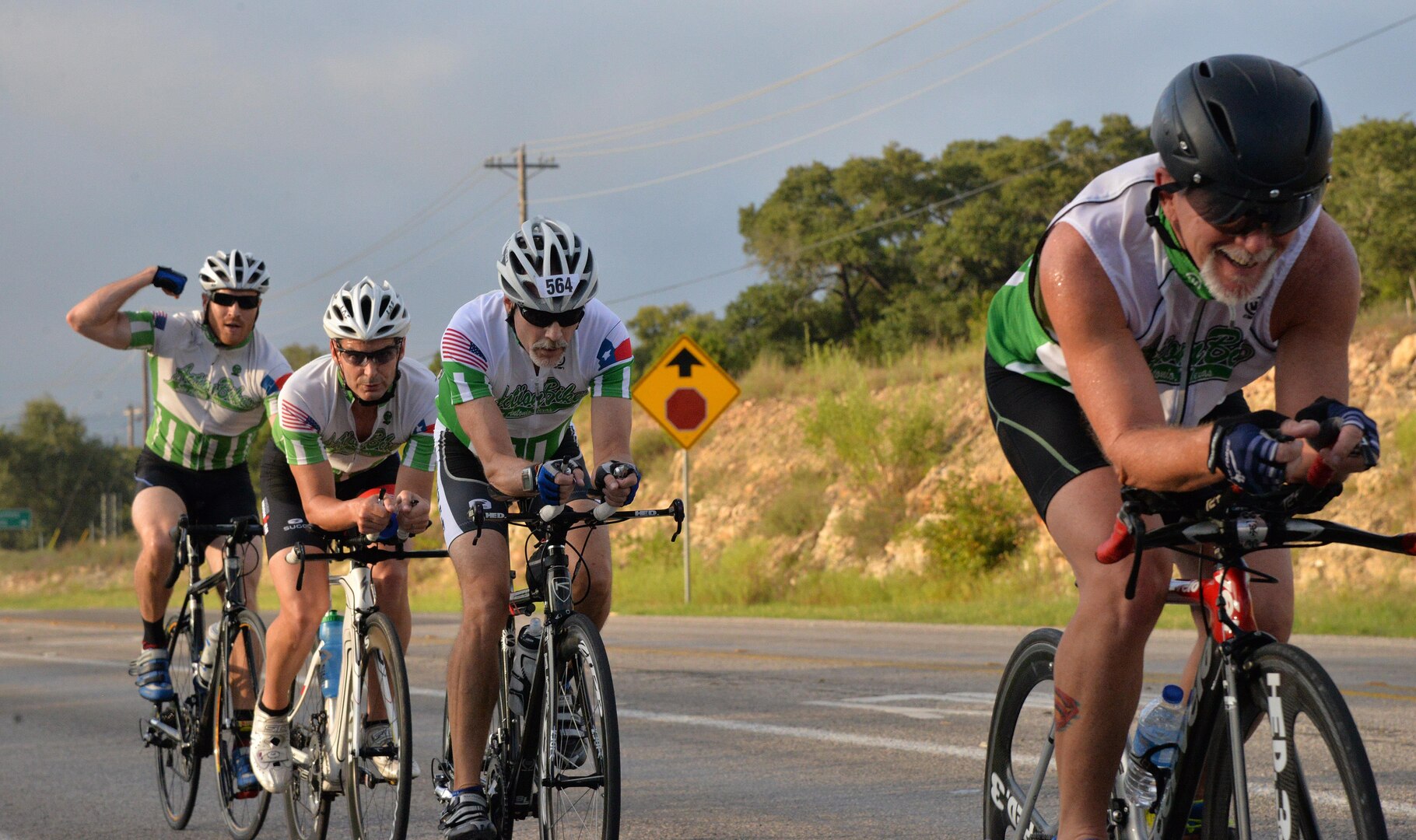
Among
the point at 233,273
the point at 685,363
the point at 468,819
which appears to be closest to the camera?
the point at 468,819

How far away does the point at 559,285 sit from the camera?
509 cm

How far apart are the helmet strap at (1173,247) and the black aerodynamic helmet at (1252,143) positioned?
0.51 feet

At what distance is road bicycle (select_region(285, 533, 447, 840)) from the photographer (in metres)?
5.58

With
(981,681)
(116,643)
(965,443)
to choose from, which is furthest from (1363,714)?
(965,443)

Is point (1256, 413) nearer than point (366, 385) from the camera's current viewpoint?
Yes

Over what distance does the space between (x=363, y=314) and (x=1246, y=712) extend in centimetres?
389

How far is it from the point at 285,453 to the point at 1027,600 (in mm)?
14925

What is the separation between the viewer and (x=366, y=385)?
243 inches

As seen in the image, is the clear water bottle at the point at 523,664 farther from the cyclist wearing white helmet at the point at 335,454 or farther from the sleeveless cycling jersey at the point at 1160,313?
the sleeveless cycling jersey at the point at 1160,313

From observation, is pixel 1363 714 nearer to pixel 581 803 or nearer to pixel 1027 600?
pixel 581 803

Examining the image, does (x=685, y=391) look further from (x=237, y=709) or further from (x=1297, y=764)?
(x=1297, y=764)

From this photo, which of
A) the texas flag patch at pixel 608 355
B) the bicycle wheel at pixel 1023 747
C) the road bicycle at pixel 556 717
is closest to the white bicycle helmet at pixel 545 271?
the texas flag patch at pixel 608 355

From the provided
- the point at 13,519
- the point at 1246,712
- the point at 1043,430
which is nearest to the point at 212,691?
the point at 1043,430

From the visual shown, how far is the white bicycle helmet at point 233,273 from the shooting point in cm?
750
